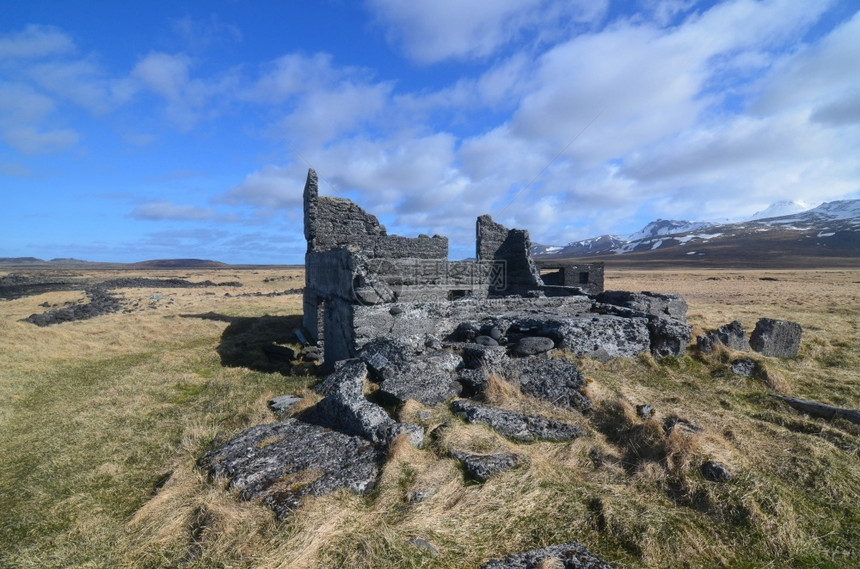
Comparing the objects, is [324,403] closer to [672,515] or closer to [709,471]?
[672,515]

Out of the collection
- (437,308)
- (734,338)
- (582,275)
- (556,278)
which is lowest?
(734,338)

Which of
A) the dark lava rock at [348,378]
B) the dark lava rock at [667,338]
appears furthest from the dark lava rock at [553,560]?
the dark lava rock at [667,338]

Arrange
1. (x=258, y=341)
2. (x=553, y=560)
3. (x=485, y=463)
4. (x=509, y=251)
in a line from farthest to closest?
(x=509, y=251) < (x=258, y=341) < (x=485, y=463) < (x=553, y=560)

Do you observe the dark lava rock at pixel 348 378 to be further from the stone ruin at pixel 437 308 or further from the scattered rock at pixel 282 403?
the stone ruin at pixel 437 308

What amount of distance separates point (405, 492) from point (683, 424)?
3.99 m

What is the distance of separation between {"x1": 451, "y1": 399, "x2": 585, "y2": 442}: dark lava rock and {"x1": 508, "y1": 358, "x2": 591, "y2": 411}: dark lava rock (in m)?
0.85

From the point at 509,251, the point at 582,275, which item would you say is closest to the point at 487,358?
the point at 509,251

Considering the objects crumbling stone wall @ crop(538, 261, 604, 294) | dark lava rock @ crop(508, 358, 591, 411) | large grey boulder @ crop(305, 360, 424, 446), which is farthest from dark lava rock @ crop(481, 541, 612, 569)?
crumbling stone wall @ crop(538, 261, 604, 294)

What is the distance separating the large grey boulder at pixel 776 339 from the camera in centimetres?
1066

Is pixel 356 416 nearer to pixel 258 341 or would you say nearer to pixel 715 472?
pixel 715 472

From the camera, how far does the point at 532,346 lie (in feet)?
27.8

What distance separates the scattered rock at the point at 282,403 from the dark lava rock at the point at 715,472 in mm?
6181

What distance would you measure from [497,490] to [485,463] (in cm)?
43

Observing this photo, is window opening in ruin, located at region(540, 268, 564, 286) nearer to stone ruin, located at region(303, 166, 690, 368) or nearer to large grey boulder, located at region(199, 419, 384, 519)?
stone ruin, located at region(303, 166, 690, 368)
